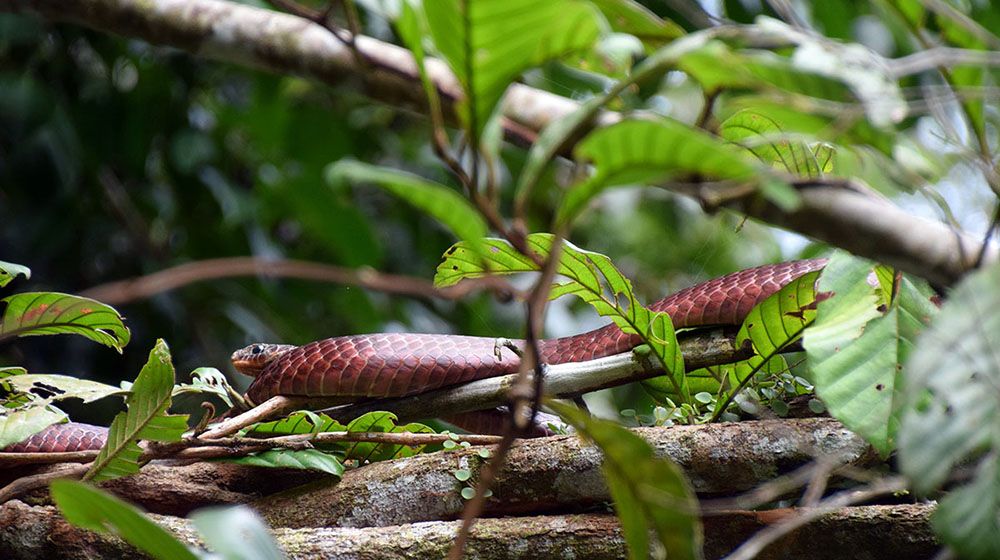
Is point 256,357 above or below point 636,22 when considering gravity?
below

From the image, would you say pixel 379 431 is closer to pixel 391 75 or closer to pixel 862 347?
pixel 391 75

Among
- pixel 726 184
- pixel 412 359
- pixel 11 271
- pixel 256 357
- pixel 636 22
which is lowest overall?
pixel 256 357

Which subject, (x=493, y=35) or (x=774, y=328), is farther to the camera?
(x=774, y=328)

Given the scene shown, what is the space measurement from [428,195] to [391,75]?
3.66ft

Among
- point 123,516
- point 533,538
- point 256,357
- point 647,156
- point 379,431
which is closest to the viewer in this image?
point 647,156

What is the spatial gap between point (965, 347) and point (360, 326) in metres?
4.46

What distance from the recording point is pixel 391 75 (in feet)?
6.56

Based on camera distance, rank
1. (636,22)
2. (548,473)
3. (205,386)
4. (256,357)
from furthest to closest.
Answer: (256,357) → (205,386) → (548,473) → (636,22)

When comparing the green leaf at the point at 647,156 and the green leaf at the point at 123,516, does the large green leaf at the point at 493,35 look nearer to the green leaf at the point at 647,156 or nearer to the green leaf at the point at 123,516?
the green leaf at the point at 647,156

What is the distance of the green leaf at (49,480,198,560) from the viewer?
115 centimetres

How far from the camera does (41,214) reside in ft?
15.7

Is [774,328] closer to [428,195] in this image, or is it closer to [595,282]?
[595,282]

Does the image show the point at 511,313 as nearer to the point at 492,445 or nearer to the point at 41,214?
the point at 41,214

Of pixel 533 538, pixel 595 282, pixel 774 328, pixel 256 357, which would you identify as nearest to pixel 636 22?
pixel 595 282
